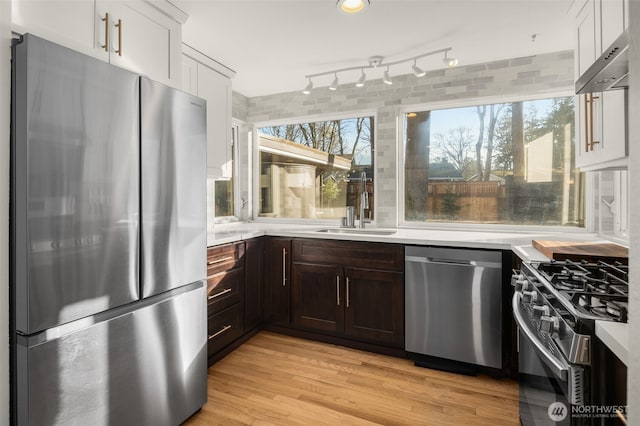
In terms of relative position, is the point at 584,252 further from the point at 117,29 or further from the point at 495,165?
the point at 117,29

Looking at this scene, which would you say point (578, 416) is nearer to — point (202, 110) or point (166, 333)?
point (166, 333)

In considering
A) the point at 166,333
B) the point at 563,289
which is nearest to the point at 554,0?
the point at 563,289

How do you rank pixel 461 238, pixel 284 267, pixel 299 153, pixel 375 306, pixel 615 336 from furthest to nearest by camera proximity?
1. pixel 299 153
2. pixel 284 267
3. pixel 375 306
4. pixel 461 238
5. pixel 615 336

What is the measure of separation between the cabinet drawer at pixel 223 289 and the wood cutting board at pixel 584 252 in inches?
82.3

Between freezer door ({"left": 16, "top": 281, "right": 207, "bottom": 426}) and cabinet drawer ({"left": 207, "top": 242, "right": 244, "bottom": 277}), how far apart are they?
0.48 metres

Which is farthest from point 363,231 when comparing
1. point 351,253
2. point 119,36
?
point 119,36

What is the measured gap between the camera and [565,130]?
2.88 m

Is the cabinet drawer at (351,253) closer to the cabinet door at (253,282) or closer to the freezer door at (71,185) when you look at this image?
the cabinet door at (253,282)

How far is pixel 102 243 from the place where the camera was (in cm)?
145

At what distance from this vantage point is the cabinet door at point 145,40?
1808 mm

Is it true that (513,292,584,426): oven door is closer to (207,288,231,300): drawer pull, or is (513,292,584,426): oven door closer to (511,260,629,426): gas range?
(511,260,629,426): gas range

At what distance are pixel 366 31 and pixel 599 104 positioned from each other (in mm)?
1489

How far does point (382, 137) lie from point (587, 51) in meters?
1.69

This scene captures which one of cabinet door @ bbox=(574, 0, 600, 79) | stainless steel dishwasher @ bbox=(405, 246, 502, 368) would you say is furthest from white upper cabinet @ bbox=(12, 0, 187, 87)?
cabinet door @ bbox=(574, 0, 600, 79)
